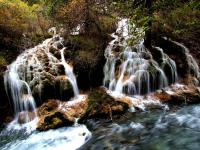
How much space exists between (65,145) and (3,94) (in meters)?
4.71

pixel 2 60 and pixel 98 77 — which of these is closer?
pixel 2 60

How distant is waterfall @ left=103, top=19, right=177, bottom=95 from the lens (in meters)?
13.1

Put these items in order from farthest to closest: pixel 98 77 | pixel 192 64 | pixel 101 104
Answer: pixel 192 64
pixel 98 77
pixel 101 104

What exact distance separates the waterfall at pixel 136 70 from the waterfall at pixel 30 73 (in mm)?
1927

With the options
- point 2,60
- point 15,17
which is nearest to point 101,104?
point 2,60

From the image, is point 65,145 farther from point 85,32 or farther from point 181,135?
point 85,32

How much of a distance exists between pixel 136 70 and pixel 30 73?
4826 mm

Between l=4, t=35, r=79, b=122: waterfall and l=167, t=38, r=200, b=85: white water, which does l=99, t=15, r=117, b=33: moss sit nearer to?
→ l=4, t=35, r=79, b=122: waterfall

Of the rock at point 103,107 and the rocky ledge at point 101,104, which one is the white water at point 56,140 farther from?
the rock at point 103,107

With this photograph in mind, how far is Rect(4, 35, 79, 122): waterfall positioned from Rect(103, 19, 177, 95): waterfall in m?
1.93

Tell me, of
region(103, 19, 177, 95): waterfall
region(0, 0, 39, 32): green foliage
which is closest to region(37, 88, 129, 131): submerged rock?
region(103, 19, 177, 95): waterfall

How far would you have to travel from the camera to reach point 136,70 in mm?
13594

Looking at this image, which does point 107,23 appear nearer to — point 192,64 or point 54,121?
point 192,64

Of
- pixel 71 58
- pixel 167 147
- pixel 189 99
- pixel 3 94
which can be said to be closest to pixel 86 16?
pixel 71 58
